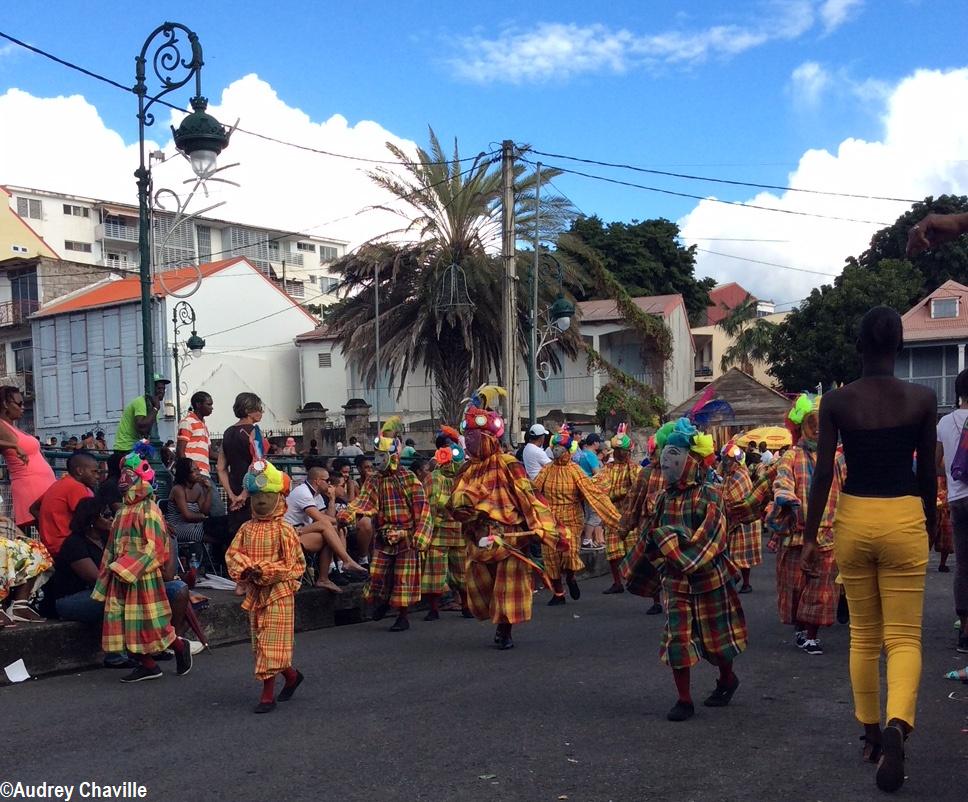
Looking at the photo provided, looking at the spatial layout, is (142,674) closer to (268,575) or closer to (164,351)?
(268,575)

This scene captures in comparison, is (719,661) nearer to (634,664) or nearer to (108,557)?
(634,664)

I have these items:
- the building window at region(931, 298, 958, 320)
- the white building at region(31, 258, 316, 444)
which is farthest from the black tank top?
the building window at region(931, 298, 958, 320)

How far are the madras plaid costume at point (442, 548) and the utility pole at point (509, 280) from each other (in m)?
8.90

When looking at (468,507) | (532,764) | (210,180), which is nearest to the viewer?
(532,764)

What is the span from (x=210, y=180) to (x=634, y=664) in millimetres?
6579

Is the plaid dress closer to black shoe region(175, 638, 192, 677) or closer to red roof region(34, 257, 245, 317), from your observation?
black shoe region(175, 638, 192, 677)

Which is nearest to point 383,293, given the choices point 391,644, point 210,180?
point 210,180

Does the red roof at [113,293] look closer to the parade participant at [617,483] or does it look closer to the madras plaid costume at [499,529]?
the parade participant at [617,483]

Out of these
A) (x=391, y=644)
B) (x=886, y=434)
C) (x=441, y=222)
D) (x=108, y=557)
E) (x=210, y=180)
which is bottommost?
(x=391, y=644)

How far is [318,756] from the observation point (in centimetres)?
559

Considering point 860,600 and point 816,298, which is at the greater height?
point 816,298

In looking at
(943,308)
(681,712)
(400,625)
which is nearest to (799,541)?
(681,712)

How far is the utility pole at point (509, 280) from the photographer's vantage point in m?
20.2

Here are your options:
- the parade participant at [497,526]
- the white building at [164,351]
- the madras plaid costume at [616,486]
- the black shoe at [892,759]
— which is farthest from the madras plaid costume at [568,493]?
the white building at [164,351]
